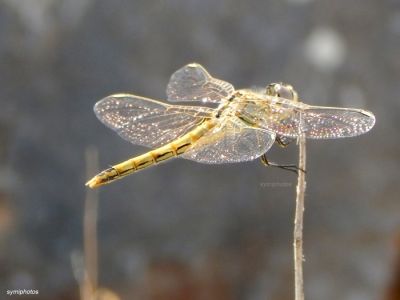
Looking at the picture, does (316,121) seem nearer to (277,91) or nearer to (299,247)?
(277,91)

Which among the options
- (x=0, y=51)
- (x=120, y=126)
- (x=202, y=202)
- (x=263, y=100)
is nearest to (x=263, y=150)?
(x=263, y=100)

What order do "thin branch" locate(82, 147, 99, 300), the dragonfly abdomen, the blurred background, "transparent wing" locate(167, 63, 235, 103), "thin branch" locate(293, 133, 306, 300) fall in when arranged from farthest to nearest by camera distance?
the blurred background → "thin branch" locate(82, 147, 99, 300) → "transparent wing" locate(167, 63, 235, 103) → the dragonfly abdomen → "thin branch" locate(293, 133, 306, 300)

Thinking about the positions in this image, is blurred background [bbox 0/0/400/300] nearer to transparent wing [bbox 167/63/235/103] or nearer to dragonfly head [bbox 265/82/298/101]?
transparent wing [bbox 167/63/235/103]

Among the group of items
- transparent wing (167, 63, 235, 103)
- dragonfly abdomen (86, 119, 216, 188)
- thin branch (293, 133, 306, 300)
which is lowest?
thin branch (293, 133, 306, 300)

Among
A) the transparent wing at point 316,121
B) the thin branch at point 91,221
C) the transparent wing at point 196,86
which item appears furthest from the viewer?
the thin branch at point 91,221

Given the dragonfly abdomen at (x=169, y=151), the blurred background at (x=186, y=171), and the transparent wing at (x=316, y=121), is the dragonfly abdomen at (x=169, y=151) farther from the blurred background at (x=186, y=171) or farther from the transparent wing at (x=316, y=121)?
the blurred background at (x=186, y=171)

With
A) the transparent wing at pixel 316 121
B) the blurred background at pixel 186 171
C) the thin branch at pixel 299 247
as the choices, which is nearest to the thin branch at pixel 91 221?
the blurred background at pixel 186 171

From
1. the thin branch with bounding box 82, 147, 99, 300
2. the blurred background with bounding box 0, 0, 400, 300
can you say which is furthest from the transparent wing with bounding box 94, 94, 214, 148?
the blurred background with bounding box 0, 0, 400, 300
